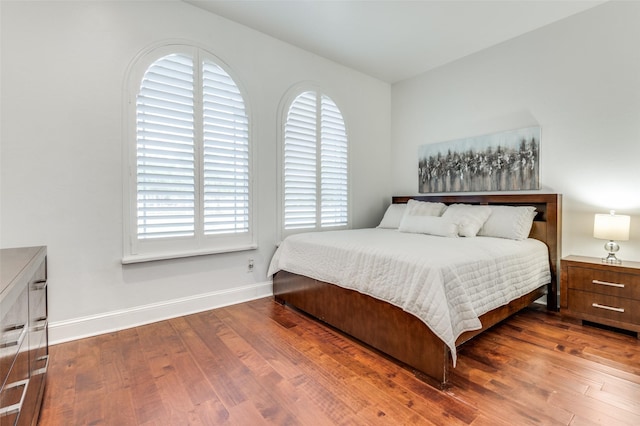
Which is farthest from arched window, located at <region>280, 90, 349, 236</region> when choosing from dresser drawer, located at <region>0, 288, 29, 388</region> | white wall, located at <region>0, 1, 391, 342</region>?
dresser drawer, located at <region>0, 288, 29, 388</region>

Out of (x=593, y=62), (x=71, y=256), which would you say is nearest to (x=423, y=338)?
(x=71, y=256)

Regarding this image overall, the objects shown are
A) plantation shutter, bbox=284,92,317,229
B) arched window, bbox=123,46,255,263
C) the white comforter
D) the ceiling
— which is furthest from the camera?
plantation shutter, bbox=284,92,317,229

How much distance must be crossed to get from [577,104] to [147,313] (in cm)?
434

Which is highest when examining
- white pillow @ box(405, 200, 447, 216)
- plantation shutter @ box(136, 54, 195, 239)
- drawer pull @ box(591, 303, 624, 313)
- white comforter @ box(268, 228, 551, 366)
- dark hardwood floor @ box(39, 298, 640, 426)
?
plantation shutter @ box(136, 54, 195, 239)

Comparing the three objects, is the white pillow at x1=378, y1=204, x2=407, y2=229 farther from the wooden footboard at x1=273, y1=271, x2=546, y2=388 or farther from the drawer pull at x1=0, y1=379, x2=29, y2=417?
the drawer pull at x1=0, y1=379, x2=29, y2=417

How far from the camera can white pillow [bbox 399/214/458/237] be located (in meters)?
2.91

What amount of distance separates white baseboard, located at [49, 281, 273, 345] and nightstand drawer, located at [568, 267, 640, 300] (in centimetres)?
285

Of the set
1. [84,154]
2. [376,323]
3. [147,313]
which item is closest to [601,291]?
[376,323]

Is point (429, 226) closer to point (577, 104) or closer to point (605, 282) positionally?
point (605, 282)

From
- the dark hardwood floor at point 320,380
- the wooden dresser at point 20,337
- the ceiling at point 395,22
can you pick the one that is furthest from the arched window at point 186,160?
the wooden dresser at point 20,337

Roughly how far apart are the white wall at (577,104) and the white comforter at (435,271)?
2.12ft

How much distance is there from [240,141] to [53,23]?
1.55 meters

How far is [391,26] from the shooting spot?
9.92 ft

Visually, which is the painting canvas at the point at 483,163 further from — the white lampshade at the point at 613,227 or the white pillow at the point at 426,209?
the white lampshade at the point at 613,227
